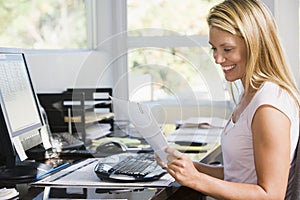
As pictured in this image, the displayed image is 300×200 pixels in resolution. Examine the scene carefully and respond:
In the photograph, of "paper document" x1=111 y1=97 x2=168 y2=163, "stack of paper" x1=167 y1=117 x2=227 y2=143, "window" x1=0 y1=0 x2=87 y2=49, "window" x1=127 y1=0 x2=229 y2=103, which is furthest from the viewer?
"window" x1=127 y1=0 x2=229 y2=103

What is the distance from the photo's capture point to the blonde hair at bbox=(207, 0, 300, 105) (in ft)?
5.33

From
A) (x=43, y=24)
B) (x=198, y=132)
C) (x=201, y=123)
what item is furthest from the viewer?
(x=43, y=24)

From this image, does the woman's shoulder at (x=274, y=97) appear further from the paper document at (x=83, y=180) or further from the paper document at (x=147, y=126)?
the paper document at (x=83, y=180)

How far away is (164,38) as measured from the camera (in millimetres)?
4086

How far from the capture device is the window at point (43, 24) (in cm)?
360

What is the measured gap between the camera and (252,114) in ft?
5.23

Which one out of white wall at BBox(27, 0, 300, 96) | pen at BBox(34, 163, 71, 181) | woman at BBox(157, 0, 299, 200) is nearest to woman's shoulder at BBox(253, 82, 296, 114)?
woman at BBox(157, 0, 299, 200)

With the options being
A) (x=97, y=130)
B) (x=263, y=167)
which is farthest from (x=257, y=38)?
(x=97, y=130)

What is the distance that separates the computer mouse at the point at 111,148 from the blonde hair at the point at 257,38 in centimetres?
86

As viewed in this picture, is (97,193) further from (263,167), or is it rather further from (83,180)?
(263,167)

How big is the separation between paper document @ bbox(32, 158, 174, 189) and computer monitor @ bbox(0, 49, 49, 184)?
0.27 feet

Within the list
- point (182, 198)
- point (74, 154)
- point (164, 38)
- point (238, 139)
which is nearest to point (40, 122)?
point (74, 154)

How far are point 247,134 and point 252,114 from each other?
0.23ft

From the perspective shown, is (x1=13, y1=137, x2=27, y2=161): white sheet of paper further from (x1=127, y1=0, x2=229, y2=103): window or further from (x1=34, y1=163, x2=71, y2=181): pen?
(x1=127, y1=0, x2=229, y2=103): window
